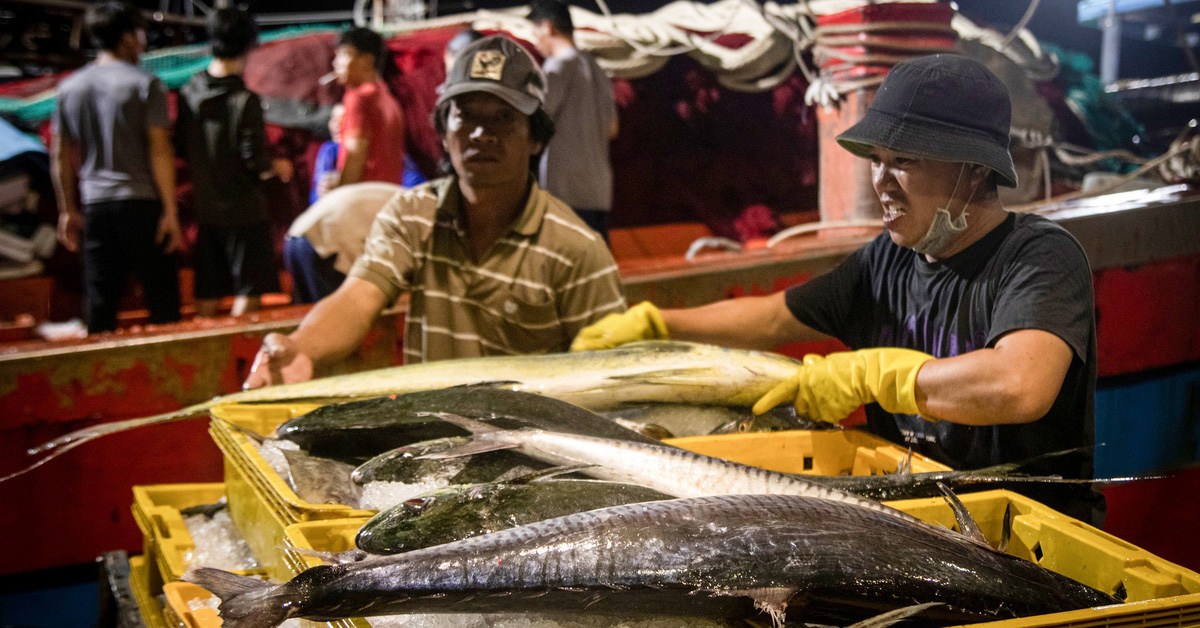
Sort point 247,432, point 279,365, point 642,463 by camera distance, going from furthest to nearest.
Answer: point 279,365 < point 247,432 < point 642,463

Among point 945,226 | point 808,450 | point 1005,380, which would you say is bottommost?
point 808,450

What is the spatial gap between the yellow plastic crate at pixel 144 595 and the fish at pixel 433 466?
0.63 metres

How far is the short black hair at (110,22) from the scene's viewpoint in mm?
4527

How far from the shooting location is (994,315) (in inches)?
73.7

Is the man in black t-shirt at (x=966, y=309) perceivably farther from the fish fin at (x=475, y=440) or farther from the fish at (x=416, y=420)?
the fish fin at (x=475, y=440)

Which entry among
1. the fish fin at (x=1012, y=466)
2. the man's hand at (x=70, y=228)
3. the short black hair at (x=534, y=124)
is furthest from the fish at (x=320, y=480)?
the man's hand at (x=70, y=228)

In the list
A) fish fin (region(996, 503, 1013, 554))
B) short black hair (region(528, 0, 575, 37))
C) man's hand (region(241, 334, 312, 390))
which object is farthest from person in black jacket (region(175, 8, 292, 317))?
fish fin (region(996, 503, 1013, 554))

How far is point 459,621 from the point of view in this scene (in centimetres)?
117

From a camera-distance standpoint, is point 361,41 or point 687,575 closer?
point 687,575

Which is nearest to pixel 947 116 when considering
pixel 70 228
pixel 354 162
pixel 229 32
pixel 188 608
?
pixel 188 608

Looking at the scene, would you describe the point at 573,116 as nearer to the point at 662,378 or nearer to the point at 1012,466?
the point at 662,378

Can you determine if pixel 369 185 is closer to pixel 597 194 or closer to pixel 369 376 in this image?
pixel 597 194

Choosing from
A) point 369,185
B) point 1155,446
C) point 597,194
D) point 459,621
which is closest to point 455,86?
point 459,621

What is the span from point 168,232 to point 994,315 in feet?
14.6
